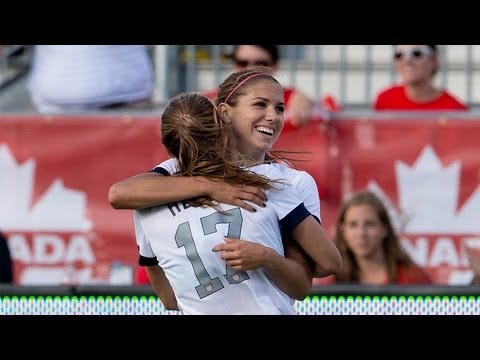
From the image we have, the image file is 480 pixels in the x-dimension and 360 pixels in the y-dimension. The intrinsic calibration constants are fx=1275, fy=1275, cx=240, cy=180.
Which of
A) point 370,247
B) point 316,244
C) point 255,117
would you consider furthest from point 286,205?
point 370,247

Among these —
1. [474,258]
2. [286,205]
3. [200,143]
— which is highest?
[200,143]

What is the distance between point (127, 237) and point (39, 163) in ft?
2.29

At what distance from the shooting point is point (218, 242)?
3957 millimetres

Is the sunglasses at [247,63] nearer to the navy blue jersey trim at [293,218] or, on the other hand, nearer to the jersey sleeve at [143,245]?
the jersey sleeve at [143,245]

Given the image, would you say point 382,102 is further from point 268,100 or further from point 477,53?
point 268,100

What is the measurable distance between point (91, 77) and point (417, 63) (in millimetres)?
1997

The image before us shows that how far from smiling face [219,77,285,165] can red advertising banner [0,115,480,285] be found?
3036 millimetres

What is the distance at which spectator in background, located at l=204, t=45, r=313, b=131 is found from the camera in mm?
7344

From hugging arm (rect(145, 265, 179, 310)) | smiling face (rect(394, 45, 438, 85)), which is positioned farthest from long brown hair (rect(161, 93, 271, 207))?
smiling face (rect(394, 45, 438, 85))

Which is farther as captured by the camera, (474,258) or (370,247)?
(474,258)

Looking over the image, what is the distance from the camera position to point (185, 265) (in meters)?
4.02

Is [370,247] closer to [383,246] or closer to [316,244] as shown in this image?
[383,246]

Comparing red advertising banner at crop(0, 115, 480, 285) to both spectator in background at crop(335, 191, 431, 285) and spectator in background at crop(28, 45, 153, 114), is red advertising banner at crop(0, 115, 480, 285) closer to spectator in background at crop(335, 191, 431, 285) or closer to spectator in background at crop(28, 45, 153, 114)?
spectator in background at crop(335, 191, 431, 285)
